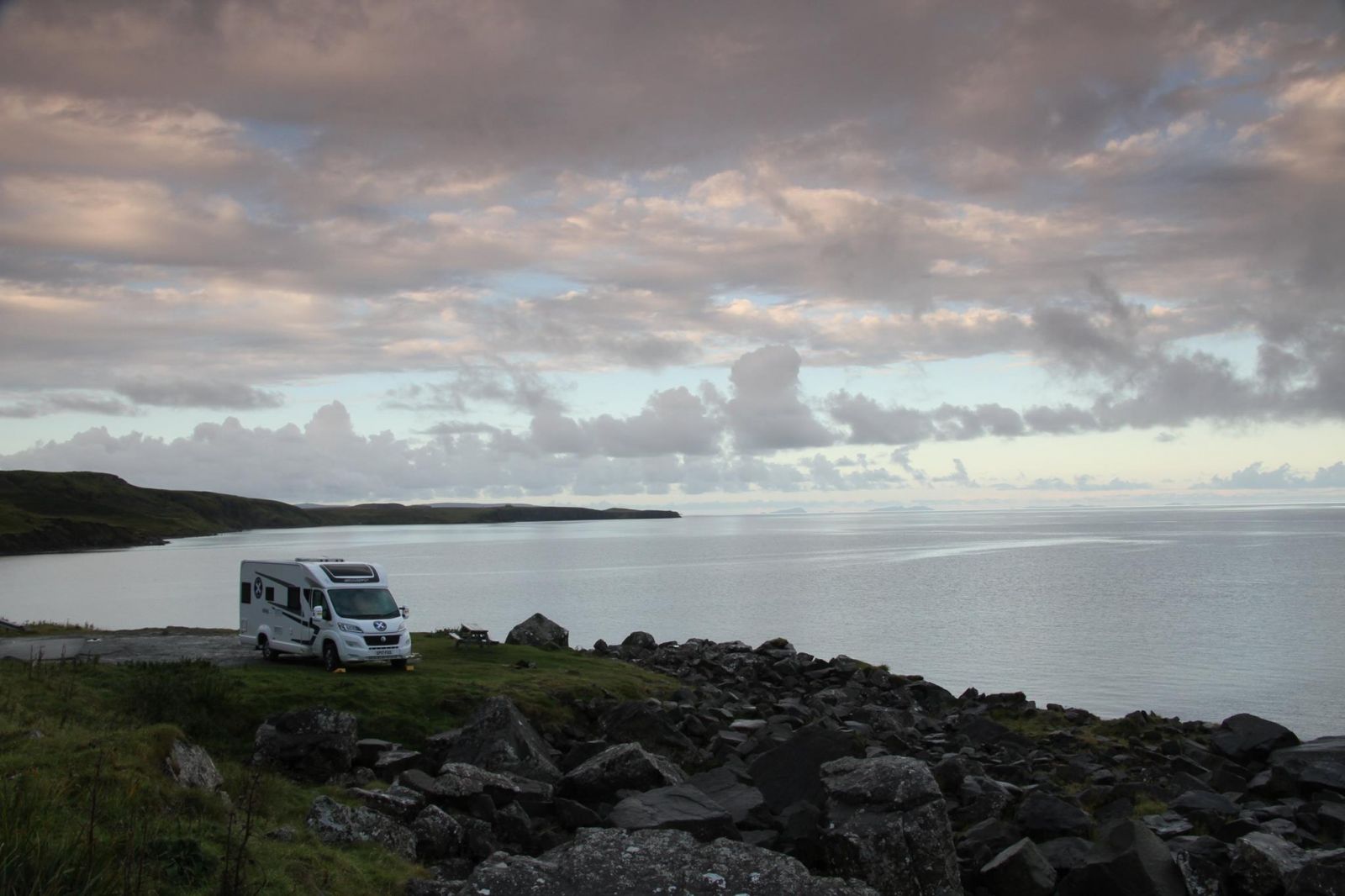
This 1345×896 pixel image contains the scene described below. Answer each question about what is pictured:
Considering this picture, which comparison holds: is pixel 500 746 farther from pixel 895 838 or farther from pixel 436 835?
pixel 895 838

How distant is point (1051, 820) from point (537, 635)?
28.4 m

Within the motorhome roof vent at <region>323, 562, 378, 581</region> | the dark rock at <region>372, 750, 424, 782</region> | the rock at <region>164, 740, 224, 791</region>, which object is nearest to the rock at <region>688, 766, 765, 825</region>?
the dark rock at <region>372, 750, 424, 782</region>

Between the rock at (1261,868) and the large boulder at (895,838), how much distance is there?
4.85 meters

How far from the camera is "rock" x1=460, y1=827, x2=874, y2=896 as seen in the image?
14766mm

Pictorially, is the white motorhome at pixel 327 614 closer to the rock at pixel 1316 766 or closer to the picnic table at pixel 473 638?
the picnic table at pixel 473 638

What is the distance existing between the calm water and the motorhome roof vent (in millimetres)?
30814

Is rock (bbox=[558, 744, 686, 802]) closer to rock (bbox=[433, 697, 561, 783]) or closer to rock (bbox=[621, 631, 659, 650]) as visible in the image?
rock (bbox=[433, 697, 561, 783])

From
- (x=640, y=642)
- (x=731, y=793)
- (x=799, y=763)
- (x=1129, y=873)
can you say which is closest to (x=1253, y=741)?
(x=799, y=763)

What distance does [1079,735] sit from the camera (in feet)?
115

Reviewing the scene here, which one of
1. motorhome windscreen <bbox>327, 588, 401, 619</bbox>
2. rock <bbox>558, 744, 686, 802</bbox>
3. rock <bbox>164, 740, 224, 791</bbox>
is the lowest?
rock <bbox>558, 744, 686, 802</bbox>

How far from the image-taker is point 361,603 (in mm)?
34125

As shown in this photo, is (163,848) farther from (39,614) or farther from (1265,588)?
(1265,588)

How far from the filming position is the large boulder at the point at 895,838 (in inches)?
640

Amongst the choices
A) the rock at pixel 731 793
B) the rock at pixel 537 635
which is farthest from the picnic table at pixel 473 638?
the rock at pixel 731 793
